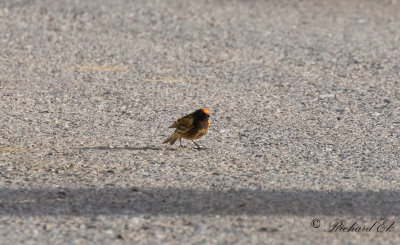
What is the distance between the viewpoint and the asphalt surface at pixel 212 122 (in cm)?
489

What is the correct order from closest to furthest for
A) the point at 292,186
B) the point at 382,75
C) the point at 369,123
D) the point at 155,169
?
the point at 292,186, the point at 155,169, the point at 369,123, the point at 382,75

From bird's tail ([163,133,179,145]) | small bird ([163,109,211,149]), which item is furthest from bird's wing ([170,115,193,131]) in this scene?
bird's tail ([163,133,179,145])

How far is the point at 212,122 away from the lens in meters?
7.61

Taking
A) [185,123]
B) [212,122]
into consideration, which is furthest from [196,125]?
[212,122]

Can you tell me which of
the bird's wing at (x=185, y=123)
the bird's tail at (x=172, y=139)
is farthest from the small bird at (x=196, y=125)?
the bird's tail at (x=172, y=139)

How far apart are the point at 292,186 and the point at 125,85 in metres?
4.01

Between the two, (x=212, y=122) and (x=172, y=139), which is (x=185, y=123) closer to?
(x=172, y=139)

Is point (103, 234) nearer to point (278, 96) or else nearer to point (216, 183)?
point (216, 183)

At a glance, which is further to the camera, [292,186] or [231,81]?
[231,81]

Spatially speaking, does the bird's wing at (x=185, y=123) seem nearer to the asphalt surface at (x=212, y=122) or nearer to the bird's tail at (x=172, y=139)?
the bird's tail at (x=172, y=139)

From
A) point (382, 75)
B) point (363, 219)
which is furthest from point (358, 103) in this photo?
point (363, 219)

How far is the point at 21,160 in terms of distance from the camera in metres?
6.20

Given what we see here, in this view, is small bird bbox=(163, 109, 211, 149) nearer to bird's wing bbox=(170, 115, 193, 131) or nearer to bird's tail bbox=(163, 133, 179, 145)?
bird's wing bbox=(170, 115, 193, 131)

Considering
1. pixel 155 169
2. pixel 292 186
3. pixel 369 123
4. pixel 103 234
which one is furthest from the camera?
pixel 369 123
